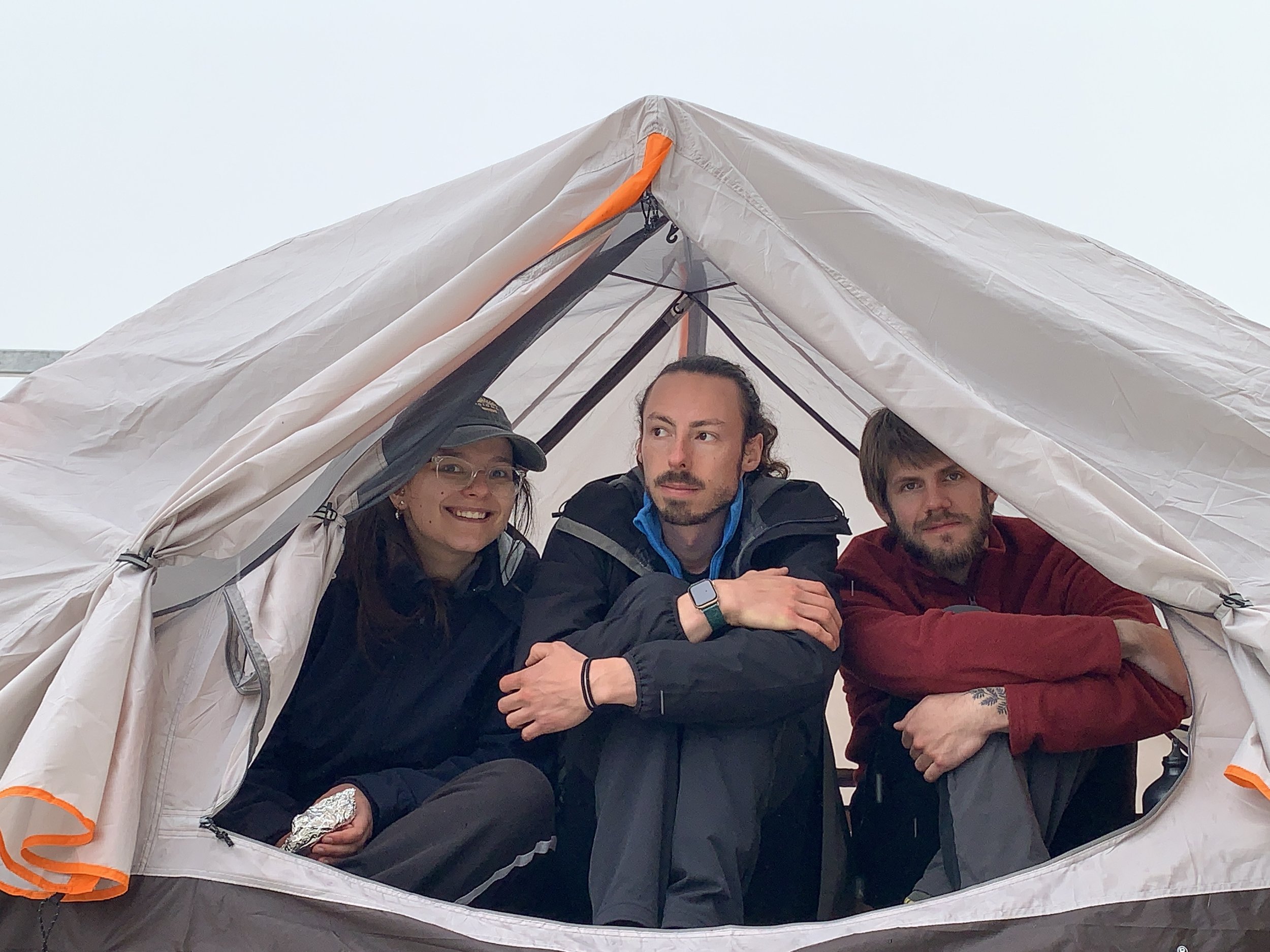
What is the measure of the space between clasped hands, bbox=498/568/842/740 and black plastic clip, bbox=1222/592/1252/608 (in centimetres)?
47

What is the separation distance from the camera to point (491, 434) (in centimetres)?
158

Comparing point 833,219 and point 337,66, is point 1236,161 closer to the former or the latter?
point 337,66

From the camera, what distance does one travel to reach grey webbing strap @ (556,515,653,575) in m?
1.54

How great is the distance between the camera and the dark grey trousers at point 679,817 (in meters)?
1.17

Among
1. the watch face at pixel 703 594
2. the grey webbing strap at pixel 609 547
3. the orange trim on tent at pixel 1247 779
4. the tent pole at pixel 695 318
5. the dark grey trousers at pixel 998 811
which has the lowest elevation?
the dark grey trousers at pixel 998 811

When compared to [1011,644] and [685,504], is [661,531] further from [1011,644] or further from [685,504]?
[1011,644]

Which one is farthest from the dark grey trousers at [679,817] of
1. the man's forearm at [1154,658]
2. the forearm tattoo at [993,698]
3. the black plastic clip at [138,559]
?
the black plastic clip at [138,559]

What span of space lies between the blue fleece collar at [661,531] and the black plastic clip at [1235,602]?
0.70 metres

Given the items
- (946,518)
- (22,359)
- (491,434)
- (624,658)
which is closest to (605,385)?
(491,434)

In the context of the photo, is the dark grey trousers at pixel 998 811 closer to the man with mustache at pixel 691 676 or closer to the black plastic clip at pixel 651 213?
the man with mustache at pixel 691 676

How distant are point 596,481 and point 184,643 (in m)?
0.68

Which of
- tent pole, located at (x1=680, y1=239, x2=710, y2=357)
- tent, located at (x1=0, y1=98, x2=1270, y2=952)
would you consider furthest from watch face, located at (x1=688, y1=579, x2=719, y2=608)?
tent pole, located at (x1=680, y1=239, x2=710, y2=357)

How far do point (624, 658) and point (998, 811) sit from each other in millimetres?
503

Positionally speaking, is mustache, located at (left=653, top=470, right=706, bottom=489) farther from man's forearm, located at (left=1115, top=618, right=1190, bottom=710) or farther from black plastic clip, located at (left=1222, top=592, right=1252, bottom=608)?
black plastic clip, located at (left=1222, top=592, right=1252, bottom=608)
